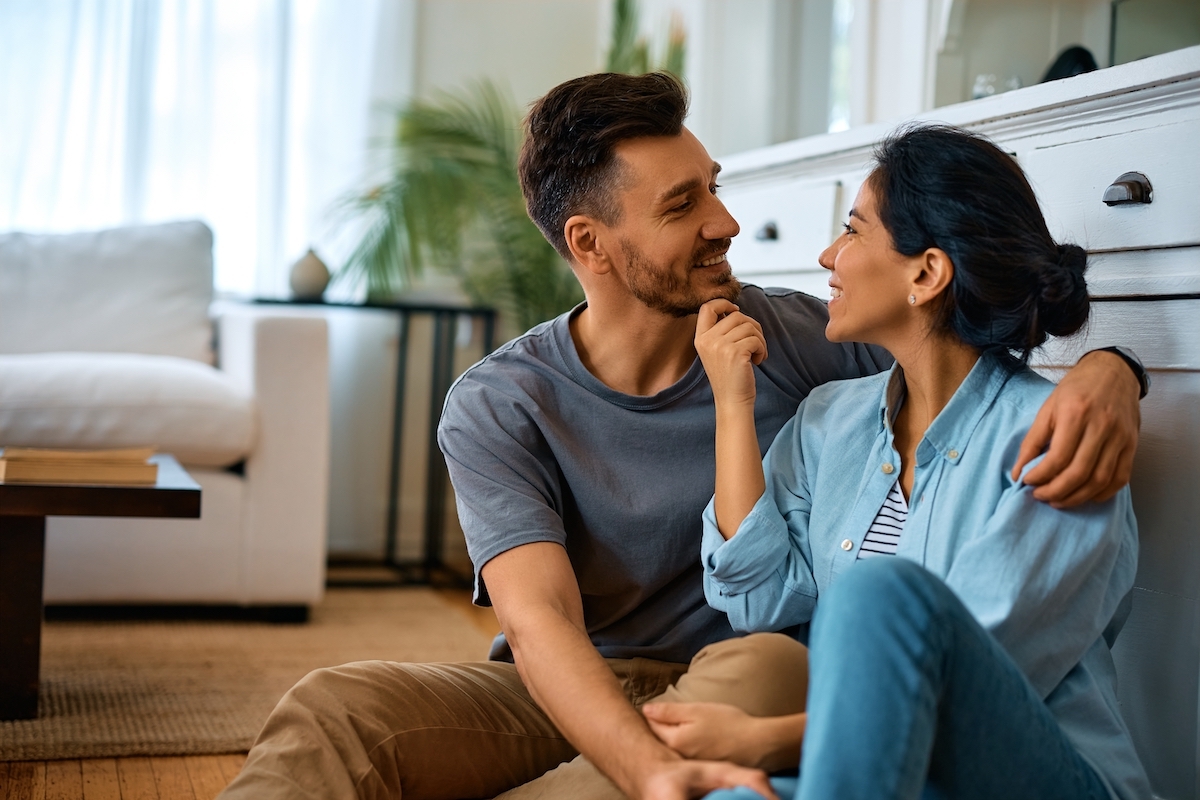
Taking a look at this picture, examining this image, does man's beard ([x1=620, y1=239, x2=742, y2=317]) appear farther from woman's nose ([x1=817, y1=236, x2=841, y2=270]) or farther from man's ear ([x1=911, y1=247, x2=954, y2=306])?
man's ear ([x1=911, y1=247, x2=954, y2=306])

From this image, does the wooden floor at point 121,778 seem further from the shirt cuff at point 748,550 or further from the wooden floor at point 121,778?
the shirt cuff at point 748,550

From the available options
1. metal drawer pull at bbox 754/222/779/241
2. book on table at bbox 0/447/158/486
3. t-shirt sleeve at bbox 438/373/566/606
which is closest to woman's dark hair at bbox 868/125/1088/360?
t-shirt sleeve at bbox 438/373/566/606

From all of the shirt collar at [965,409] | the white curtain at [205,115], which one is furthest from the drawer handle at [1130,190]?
the white curtain at [205,115]

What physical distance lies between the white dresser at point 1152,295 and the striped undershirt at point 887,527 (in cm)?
30

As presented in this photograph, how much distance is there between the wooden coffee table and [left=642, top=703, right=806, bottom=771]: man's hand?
46.2 inches

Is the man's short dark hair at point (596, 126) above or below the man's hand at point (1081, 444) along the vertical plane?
above

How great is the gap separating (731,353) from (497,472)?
0.30 metres

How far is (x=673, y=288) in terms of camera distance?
1435 mm

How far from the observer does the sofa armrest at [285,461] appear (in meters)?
2.69

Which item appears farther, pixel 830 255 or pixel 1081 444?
pixel 830 255

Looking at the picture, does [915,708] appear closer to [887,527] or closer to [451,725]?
[887,527]

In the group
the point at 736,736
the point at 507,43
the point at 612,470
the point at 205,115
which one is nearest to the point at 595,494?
the point at 612,470

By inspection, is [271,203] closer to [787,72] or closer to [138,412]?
[138,412]

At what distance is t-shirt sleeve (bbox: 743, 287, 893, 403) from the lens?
145 centimetres
